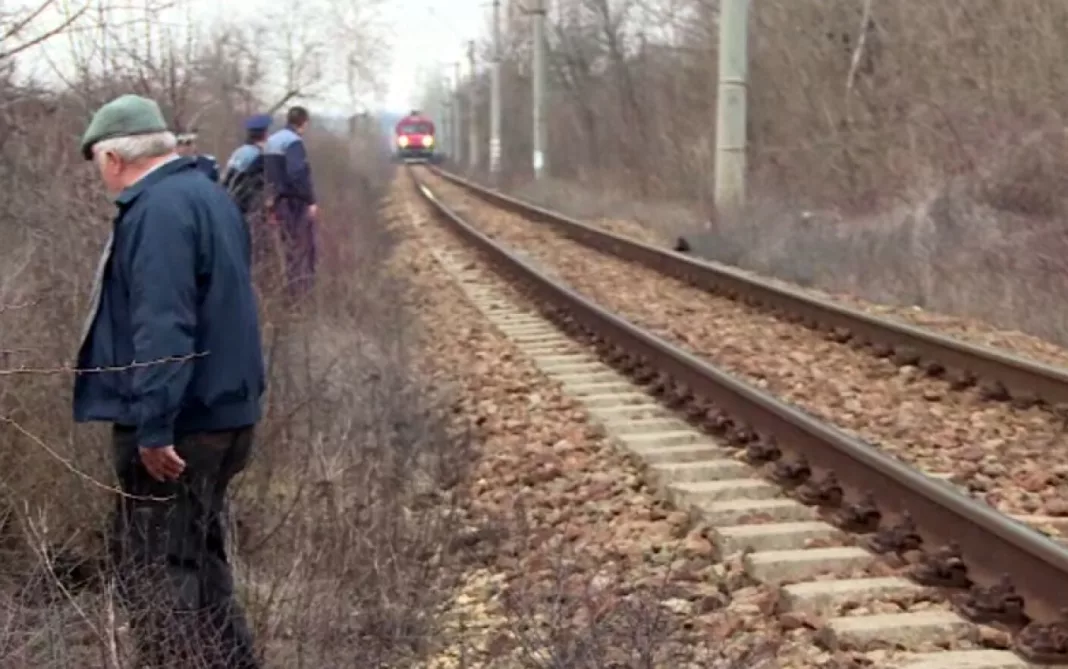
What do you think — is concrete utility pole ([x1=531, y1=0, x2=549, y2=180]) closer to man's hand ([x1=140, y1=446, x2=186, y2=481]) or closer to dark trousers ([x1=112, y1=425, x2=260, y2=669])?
dark trousers ([x1=112, y1=425, x2=260, y2=669])

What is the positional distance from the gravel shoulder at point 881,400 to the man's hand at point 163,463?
3.76 m

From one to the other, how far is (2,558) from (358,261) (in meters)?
12.2

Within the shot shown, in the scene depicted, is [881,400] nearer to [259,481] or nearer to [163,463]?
[259,481]

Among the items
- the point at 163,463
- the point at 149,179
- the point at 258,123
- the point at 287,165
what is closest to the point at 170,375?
the point at 163,463

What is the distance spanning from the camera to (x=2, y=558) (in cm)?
522

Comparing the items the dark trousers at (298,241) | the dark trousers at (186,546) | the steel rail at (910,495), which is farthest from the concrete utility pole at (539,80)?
the dark trousers at (186,546)

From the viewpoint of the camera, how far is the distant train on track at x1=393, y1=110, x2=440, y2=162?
85750 mm

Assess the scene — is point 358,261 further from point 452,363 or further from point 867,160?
point 867,160

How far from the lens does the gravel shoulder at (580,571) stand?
4.64 metres

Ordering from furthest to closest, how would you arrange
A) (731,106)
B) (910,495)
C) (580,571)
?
1. (731,106)
2. (910,495)
3. (580,571)

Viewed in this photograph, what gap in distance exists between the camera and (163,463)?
14.3 ft

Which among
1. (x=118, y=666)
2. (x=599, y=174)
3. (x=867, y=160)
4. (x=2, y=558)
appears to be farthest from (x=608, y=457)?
(x=599, y=174)

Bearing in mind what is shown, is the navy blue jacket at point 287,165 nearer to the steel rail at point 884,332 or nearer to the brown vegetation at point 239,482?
the brown vegetation at point 239,482

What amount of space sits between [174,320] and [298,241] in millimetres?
8642
